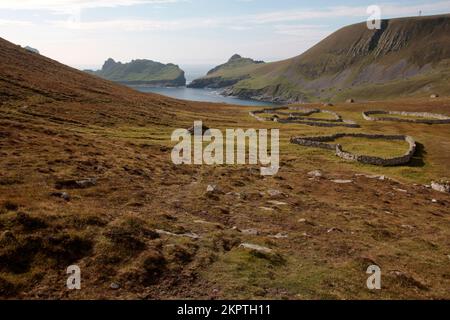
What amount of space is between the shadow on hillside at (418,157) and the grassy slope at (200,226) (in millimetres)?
1477

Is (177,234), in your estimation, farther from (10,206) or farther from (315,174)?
(315,174)

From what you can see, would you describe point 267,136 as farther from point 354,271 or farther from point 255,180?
point 354,271

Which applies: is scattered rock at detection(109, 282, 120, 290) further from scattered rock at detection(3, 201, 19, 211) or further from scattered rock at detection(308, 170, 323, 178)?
scattered rock at detection(308, 170, 323, 178)

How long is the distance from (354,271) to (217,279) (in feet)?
23.4

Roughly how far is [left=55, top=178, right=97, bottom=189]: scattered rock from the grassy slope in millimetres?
828

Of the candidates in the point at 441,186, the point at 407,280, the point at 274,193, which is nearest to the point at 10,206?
the point at 274,193

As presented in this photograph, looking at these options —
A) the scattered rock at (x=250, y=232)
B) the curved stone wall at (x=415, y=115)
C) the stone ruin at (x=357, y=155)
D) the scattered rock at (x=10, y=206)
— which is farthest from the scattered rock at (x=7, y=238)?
the curved stone wall at (x=415, y=115)

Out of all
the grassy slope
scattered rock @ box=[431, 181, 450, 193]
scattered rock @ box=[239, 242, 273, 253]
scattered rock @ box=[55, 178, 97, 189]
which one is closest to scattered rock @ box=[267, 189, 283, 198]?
the grassy slope

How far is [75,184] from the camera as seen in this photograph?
2798cm

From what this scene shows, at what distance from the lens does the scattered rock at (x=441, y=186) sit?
3997 centimetres

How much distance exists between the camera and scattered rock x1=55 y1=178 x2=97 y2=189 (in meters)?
27.0

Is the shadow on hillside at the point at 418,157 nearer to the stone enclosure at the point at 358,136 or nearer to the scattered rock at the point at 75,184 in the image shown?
the stone enclosure at the point at 358,136

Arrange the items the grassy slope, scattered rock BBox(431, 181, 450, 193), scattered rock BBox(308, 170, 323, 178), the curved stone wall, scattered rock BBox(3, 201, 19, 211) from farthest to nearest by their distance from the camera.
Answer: the curved stone wall → scattered rock BBox(308, 170, 323, 178) → scattered rock BBox(431, 181, 450, 193) → scattered rock BBox(3, 201, 19, 211) → the grassy slope
